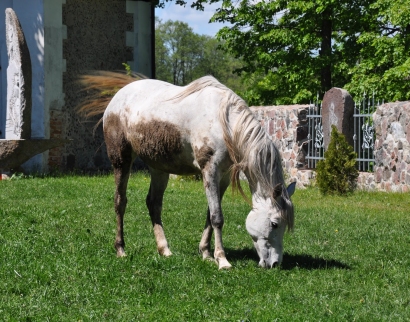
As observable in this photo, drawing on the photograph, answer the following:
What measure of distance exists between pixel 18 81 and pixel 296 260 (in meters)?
9.75

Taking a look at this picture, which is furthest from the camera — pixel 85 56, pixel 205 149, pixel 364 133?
pixel 85 56

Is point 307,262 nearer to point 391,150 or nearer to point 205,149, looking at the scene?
point 205,149

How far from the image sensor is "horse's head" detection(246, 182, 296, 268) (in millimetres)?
6211

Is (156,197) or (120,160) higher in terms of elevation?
(120,160)

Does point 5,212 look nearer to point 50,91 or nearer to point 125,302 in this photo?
point 125,302

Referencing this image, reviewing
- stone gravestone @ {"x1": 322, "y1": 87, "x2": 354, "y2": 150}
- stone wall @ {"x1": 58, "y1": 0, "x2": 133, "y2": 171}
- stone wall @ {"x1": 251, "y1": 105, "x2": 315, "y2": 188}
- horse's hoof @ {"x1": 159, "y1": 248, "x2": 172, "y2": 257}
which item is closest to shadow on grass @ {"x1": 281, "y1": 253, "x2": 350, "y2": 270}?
horse's hoof @ {"x1": 159, "y1": 248, "x2": 172, "y2": 257}

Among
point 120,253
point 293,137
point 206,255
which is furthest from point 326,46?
point 120,253

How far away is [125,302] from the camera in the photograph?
16.7 feet

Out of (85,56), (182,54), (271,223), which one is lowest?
(271,223)

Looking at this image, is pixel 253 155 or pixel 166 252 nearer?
pixel 253 155

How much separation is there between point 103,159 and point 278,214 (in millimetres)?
12457

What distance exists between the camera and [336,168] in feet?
43.7

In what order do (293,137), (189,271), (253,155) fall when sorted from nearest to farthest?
(189,271), (253,155), (293,137)

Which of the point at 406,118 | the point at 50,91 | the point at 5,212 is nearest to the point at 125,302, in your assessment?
the point at 5,212
